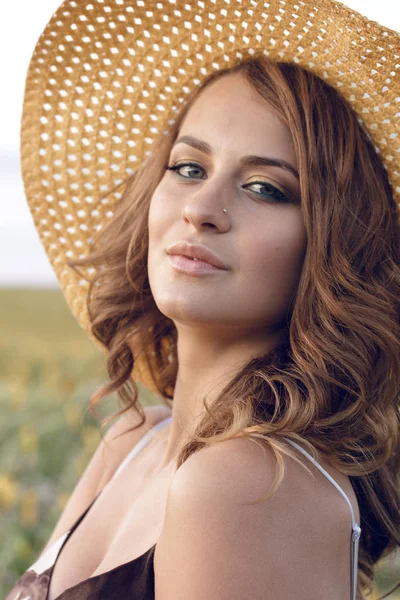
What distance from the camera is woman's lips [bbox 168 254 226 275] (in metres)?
2.05

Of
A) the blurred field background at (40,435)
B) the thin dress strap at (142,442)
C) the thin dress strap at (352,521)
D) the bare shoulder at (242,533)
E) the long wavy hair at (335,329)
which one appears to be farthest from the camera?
the blurred field background at (40,435)

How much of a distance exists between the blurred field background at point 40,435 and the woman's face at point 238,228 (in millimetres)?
954

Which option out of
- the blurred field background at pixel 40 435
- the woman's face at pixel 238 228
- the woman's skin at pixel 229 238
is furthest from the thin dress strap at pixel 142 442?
the woman's face at pixel 238 228

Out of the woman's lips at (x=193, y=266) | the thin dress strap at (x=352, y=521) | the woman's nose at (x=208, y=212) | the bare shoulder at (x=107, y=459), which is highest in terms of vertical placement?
the woman's nose at (x=208, y=212)

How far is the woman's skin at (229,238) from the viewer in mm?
2055

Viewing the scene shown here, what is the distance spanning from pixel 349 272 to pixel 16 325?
678cm

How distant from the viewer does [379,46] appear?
2.09 m

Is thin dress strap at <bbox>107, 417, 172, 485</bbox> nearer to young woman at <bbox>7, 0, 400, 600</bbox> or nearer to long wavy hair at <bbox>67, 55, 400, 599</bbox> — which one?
young woman at <bbox>7, 0, 400, 600</bbox>

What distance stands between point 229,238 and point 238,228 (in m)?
0.04

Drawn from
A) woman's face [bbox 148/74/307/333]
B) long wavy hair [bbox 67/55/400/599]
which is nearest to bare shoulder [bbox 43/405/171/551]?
long wavy hair [bbox 67/55/400/599]

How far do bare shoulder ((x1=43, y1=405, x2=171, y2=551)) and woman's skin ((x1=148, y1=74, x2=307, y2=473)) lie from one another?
0.50m

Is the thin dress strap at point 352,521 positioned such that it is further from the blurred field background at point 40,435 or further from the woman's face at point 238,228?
the blurred field background at point 40,435

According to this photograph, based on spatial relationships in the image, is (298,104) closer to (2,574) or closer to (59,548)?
(59,548)

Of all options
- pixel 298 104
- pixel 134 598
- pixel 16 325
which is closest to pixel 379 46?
pixel 298 104
